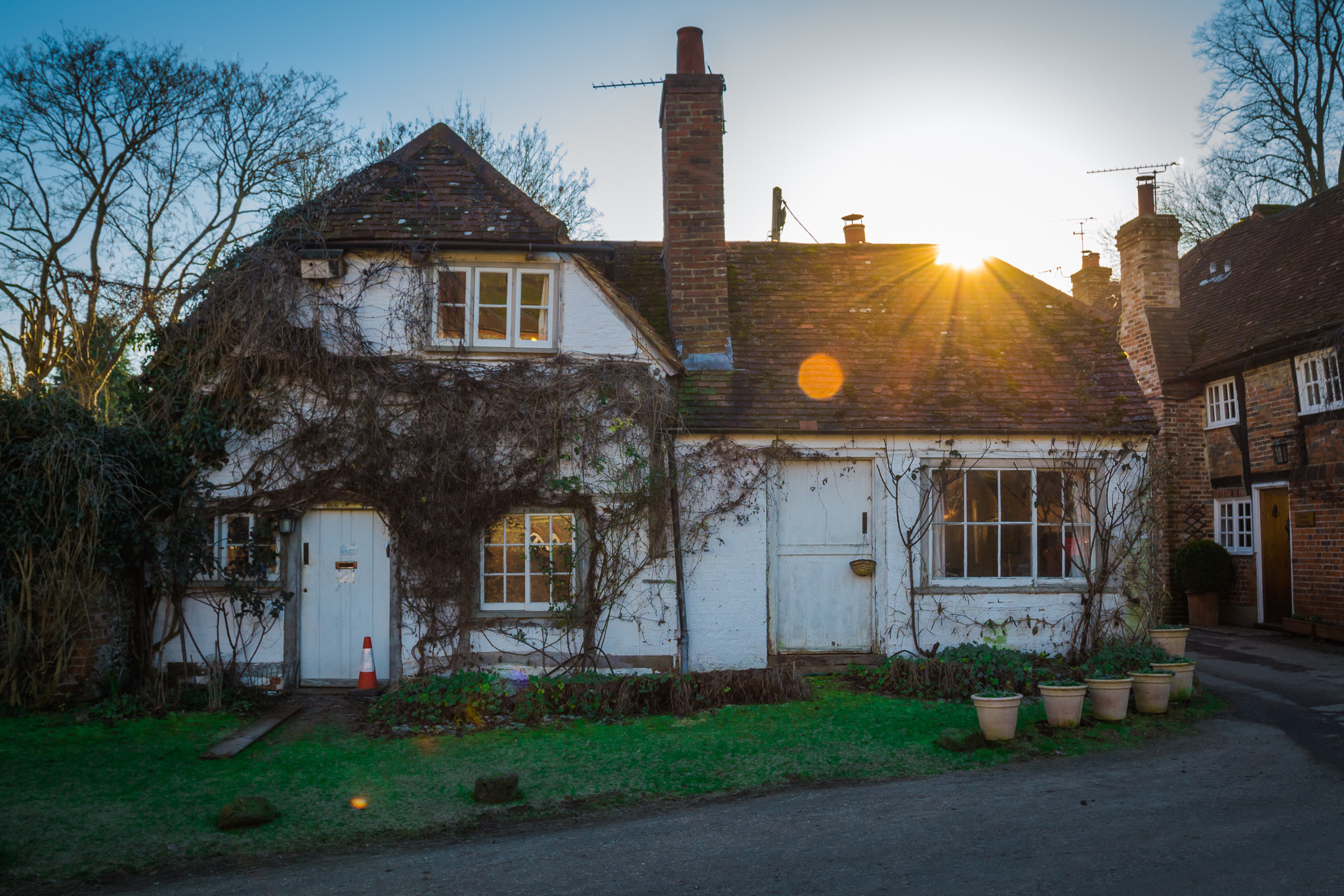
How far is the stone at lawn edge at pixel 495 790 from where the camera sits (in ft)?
23.2

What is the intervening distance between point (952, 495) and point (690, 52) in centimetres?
717

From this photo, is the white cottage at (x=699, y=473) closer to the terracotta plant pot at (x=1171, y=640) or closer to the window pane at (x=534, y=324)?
the window pane at (x=534, y=324)

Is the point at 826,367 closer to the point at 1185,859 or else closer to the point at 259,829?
the point at 1185,859

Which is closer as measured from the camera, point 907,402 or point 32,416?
point 32,416

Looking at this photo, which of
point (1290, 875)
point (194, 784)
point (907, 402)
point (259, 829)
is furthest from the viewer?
point (907, 402)

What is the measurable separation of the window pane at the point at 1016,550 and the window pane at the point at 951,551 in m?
0.55

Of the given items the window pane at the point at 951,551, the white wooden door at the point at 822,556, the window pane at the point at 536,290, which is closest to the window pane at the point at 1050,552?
the window pane at the point at 951,551

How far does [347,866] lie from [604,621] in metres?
5.39

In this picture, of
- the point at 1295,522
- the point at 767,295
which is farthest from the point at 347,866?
the point at 1295,522

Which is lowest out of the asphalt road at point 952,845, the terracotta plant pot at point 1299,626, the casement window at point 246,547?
the asphalt road at point 952,845

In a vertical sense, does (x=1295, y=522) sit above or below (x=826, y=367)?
below

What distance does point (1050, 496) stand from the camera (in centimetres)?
1230

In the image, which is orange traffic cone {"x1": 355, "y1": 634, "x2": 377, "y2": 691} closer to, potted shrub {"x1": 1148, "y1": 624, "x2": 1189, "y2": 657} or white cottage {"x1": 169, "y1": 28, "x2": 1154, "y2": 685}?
white cottage {"x1": 169, "y1": 28, "x2": 1154, "y2": 685}

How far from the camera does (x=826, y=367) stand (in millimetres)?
12641
